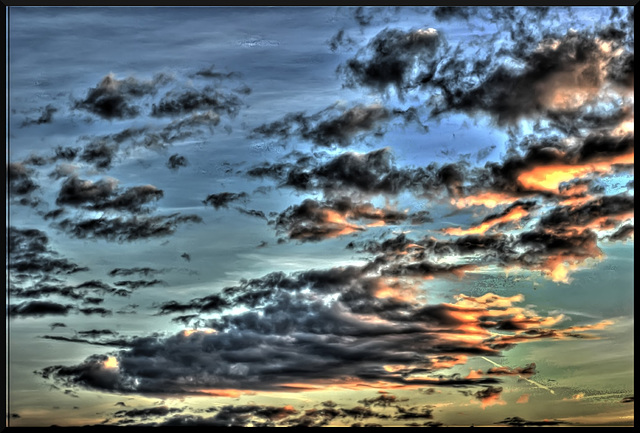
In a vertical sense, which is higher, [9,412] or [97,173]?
[97,173]

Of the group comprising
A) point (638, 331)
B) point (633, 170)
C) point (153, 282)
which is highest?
point (633, 170)

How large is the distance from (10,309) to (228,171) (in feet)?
36.3

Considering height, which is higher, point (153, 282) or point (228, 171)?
point (228, 171)

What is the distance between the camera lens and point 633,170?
1487 inches

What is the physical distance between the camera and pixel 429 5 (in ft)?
121

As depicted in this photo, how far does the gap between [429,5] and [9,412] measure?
25.0 m

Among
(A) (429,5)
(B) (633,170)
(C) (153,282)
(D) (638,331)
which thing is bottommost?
(D) (638,331)

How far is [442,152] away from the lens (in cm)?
3769
